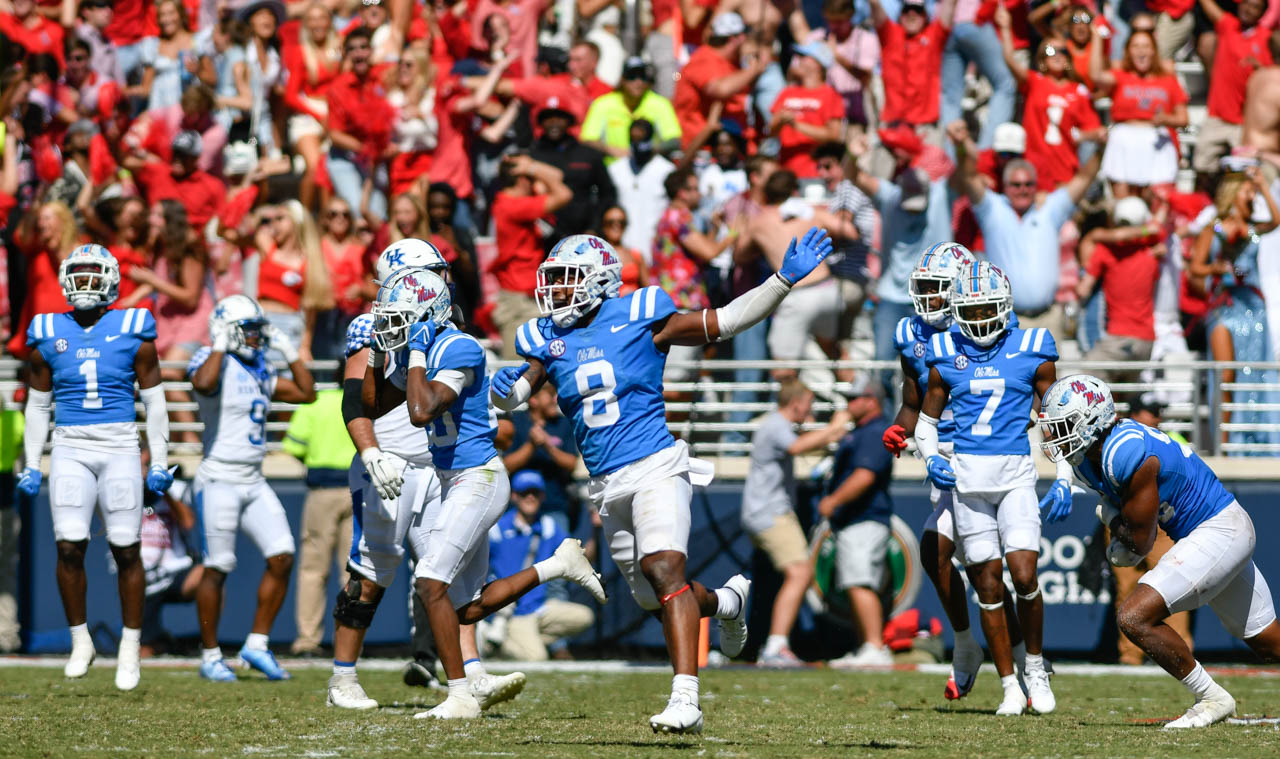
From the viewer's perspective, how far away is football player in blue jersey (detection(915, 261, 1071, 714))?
27.7 feet

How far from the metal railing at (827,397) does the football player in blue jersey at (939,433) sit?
8.18ft

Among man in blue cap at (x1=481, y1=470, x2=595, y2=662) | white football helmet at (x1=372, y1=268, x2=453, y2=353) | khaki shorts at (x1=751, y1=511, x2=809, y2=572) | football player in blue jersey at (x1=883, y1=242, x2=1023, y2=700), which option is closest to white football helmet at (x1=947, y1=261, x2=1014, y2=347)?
football player in blue jersey at (x1=883, y1=242, x2=1023, y2=700)

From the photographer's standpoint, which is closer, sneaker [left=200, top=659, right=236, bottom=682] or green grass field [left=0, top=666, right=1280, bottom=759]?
green grass field [left=0, top=666, right=1280, bottom=759]

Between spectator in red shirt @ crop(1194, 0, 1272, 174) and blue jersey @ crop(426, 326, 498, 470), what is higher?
spectator in red shirt @ crop(1194, 0, 1272, 174)

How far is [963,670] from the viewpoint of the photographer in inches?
342

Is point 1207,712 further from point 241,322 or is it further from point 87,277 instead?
point 87,277

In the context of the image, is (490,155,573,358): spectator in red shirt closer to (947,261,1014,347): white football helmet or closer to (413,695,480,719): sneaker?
(947,261,1014,347): white football helmet

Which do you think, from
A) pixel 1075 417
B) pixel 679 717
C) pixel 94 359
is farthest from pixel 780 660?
→ pixel 679 717

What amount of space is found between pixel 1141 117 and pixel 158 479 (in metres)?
7.44

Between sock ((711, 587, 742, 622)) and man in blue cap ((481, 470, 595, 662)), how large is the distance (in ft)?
13.6

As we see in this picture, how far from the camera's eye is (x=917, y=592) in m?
11.9

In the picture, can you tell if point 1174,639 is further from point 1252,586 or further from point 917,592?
point 917,592

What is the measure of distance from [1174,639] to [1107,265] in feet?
18.2

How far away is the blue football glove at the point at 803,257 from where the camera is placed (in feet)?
23.7
